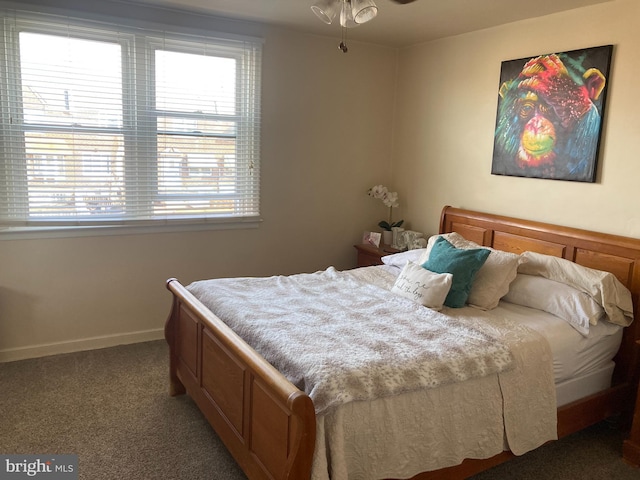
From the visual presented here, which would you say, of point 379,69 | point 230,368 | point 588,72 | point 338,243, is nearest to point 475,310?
point 230,368

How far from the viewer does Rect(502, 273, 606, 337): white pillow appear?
104 inches

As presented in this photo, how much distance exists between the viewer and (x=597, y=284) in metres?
2.71

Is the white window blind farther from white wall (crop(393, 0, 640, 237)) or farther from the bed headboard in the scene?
the bed headboard

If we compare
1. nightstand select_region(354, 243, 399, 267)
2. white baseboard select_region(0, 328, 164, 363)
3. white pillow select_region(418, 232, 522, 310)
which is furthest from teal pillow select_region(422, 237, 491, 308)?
white baseboard select_region(0, 328, 164, 363)

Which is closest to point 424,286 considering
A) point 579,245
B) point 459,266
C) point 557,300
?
point 459,266

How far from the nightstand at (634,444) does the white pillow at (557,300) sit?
275 millimetres

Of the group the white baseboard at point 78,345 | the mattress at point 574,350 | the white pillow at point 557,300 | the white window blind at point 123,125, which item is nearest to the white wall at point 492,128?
the white pillow at point 557,300

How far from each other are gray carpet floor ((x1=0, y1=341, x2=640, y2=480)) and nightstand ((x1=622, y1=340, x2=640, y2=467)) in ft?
0.15

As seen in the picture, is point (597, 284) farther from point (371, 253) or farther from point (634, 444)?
point (371, 253)

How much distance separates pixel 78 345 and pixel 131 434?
1270mm

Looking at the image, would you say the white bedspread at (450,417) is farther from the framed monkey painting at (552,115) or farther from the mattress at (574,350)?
the framed monkey painting at (552,115)

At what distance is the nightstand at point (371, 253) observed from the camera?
166 inches

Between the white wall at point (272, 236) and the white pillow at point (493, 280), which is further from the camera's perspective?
the white wall at point (272, 236)

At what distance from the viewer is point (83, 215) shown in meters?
3.57
